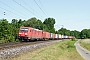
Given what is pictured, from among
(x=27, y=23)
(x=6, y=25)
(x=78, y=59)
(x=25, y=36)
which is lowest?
(x=78, y=59)

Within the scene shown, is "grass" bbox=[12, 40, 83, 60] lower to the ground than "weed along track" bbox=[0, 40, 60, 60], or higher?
lower

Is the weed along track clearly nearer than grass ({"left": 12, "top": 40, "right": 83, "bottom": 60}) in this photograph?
Yes

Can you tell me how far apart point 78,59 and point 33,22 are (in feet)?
437

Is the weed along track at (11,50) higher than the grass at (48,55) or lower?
higher

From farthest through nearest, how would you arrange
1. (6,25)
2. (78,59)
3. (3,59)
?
(6,25), (78,59), (3,59)

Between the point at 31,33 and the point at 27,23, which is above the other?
the point at 27,23

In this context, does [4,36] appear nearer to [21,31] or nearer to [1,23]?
[1,23]

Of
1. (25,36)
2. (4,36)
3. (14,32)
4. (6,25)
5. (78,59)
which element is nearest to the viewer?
(78,59)

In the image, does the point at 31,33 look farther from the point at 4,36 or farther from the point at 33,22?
the point at 33,22

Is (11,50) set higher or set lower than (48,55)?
higher

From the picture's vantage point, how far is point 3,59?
14.4 meters

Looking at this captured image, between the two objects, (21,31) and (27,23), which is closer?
(21,31)

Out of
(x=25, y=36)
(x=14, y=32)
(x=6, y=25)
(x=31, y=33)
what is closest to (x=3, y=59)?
(x=25, y=36)

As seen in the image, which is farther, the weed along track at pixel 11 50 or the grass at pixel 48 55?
the grass at pixel 48 55
